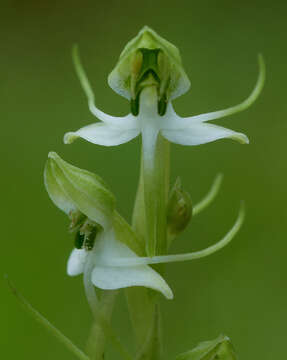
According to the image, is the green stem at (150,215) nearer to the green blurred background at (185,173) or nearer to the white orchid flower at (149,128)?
the white orchid flower at (149,128)

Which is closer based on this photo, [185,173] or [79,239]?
[79,239]

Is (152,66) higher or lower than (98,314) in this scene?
higher

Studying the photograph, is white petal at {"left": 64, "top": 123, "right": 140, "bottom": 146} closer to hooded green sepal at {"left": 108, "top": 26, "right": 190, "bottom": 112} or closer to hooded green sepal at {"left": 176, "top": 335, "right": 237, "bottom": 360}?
hooded green sepal at {"left": 108, "top": 26, "right": 190, "bottom": 112}

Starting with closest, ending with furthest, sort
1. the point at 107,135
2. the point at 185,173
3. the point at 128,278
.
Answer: the point at 128,278
the point at 107,135
the point at 185,173

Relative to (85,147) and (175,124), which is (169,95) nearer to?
(175,124)

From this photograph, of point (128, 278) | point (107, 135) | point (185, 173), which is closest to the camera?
point (128, 278)

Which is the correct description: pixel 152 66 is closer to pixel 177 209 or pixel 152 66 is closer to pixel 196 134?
pixel 196 134

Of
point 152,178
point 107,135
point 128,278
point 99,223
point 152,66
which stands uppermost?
point 152,66

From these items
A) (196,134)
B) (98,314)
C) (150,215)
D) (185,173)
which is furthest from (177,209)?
(185,173)
